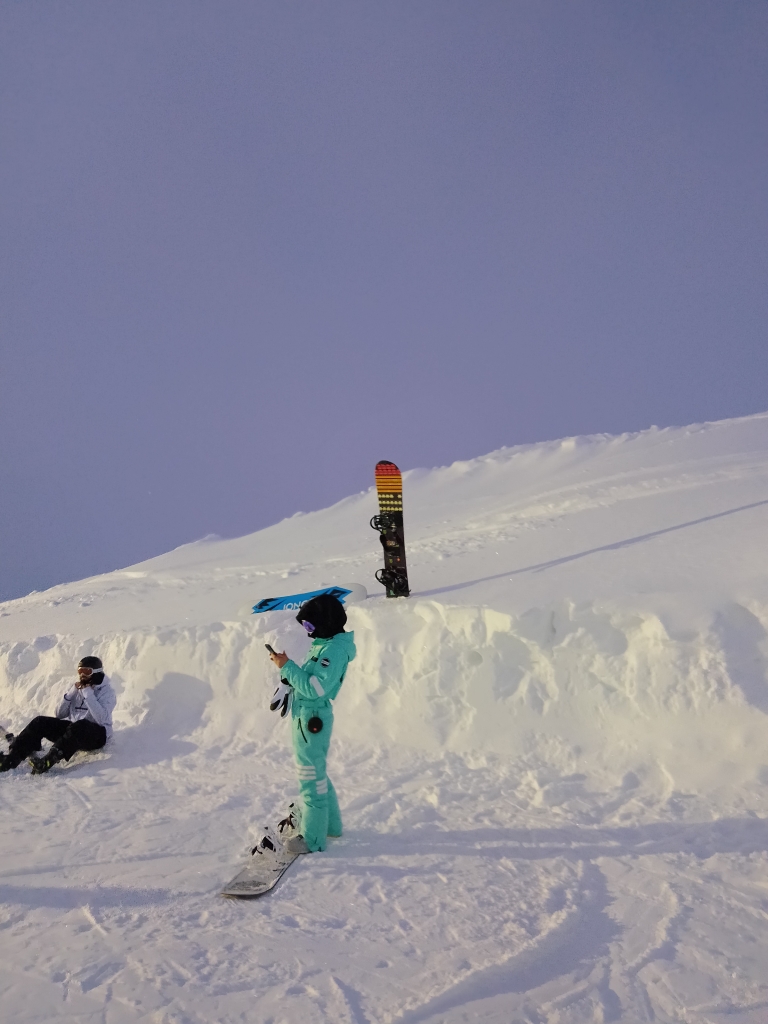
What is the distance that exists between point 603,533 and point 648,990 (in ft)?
24.0

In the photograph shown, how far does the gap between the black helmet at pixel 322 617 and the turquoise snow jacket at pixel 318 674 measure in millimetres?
58

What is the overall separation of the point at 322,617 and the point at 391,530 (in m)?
4.22

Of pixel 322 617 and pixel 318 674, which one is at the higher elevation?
pixel 322 617

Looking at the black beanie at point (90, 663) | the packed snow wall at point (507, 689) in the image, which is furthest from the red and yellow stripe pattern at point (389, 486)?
the black beanie at point (90, 663)

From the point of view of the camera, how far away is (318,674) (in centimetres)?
482

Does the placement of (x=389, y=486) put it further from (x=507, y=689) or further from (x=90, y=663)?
(x=90, y=663)

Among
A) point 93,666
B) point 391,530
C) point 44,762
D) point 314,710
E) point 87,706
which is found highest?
point 391,530

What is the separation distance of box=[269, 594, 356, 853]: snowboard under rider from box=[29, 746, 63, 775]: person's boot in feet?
10.6

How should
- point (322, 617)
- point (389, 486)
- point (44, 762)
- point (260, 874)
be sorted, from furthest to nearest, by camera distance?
point (389, 486)
point (44, 762)
point (322, 617)
point (260, 874)

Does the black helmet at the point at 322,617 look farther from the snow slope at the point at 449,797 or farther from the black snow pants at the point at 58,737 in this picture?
the black snow pants at the point at 58,737

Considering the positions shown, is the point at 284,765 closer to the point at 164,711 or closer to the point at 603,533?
the point at 164,711

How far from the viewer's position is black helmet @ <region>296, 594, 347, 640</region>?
4.91 meters

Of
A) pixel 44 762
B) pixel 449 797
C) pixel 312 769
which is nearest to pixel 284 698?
pixel 312 769

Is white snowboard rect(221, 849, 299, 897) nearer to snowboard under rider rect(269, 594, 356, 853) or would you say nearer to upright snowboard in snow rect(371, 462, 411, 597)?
snowboard under rider rect(269, 594, 356, 853)
